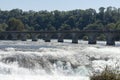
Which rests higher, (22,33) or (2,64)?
(2,64)

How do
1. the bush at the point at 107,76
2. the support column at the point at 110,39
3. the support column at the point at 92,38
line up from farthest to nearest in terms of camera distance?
1. the support column at the point at 92,38
2. the support column at the point at 110,39
3. the bush at the point at 107,76

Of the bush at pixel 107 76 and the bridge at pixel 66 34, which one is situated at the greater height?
the bush at pixel 107 76

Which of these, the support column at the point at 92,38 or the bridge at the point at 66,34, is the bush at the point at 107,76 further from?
the support column at the point at 92,38

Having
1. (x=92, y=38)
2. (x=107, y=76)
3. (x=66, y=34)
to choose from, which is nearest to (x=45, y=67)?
(x=107, y=76)

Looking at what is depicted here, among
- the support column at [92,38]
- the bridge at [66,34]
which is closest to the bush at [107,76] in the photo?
the bridge at [66,34]

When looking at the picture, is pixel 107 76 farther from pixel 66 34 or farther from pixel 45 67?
pixel 66 34

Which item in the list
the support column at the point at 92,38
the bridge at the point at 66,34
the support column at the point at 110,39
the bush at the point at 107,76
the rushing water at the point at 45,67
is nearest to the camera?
the bush at the point at 107,76

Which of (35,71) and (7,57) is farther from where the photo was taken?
(7,57)

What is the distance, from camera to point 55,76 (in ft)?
105

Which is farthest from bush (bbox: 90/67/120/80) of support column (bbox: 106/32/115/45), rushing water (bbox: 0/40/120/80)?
support column (bbox: 106/32/115/45)

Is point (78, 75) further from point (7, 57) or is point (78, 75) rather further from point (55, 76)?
point (7, 57)

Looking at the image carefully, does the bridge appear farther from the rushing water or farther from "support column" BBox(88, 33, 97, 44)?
the rushing water

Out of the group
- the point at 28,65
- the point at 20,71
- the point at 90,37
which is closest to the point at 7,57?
the point at 28,65

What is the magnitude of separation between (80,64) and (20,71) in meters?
8.43
